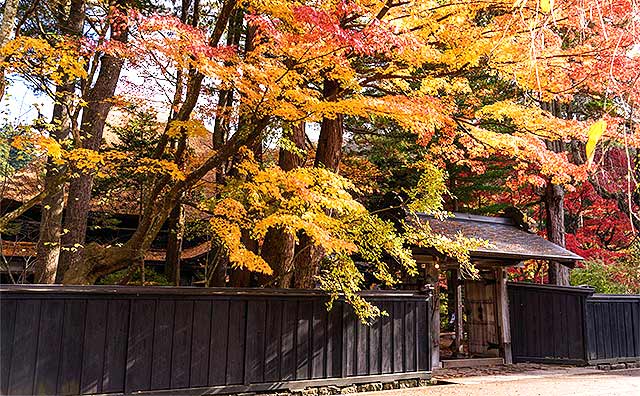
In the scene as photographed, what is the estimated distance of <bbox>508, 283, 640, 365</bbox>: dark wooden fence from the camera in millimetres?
10688

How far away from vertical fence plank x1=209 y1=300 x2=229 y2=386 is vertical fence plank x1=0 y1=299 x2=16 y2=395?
2.32m

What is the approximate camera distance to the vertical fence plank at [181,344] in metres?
6.61

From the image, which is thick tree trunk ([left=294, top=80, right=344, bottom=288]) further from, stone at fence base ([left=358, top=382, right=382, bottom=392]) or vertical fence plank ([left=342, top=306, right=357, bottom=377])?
stone at fence base ([left=358, top=382, right=382, bottom=392])

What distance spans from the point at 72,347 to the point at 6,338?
2.28 feet

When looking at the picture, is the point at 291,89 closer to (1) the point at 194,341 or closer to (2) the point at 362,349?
(1) the point at 194,341

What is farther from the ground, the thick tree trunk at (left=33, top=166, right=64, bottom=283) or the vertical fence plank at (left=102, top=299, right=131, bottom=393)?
the thick tree trunk at (left=33, top=166, right=64, bottom=283)

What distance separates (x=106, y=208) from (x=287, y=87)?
11.0 m

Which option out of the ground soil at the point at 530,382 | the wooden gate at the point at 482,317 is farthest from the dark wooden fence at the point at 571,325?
the wooden gate at the point at 482,317

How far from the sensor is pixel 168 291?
6.69 m

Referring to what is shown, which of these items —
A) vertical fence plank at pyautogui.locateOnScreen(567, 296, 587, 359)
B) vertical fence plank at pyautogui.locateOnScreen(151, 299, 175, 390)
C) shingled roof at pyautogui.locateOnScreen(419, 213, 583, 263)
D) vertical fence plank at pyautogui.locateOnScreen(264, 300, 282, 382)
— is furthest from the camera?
vertical fence plank at pyautogui.locateOnScreen(567, 296, 587, 359)

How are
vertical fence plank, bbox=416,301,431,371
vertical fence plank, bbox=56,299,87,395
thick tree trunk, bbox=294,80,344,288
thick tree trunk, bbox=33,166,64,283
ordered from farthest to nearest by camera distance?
thick tree trunk, bbox=33,166,64,283, vertical fence plank, bbox=416,301,431,371, thick tree trunk, bbox=294,80,344,288, vertical fence plank, bbox=56,299,87,395

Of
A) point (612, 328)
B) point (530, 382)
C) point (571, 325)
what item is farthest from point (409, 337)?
point (612, 328)

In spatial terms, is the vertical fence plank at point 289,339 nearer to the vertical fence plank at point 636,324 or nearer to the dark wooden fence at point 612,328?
the dark wooden fence at point 612,328

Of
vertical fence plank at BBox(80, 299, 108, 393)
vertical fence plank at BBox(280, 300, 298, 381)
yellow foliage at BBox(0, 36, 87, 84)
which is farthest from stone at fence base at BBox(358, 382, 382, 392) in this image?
yellow foliage at BBox(0, 36, 87, 84)
